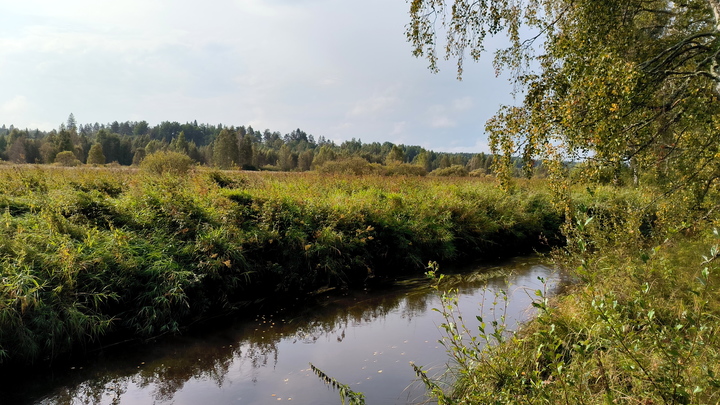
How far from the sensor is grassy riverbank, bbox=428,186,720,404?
2492 mm

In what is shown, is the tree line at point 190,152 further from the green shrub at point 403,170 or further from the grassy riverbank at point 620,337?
the grassy riverbank at point 620,337

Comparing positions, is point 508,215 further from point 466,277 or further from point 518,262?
point 466,277

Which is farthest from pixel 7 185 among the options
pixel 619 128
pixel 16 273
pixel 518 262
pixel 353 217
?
pixel 518 262

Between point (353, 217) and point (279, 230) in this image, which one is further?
point (353, 217)

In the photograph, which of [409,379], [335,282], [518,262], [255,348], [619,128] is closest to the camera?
[409,379]

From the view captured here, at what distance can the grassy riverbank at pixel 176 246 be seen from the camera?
18.5ft

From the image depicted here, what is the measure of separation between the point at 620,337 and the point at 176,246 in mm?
6936

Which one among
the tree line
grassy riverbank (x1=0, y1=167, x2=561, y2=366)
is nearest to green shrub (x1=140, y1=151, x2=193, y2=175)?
grassy riverbank (x1=0, y1=167, x2=561, y2=366)

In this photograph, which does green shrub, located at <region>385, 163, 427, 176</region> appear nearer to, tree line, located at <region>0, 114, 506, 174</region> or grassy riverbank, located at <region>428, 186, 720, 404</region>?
tree line, located at <region>0, 114, 506, 174</region>

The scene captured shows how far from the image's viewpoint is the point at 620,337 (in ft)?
7.54

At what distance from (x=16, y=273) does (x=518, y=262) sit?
36.3 ft

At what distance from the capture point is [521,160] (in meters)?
6.53

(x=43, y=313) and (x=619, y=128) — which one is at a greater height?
(x=619, y=128)

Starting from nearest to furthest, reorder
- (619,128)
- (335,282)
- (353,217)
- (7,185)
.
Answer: (619,128), (7,185), (335,282), (353,217)
